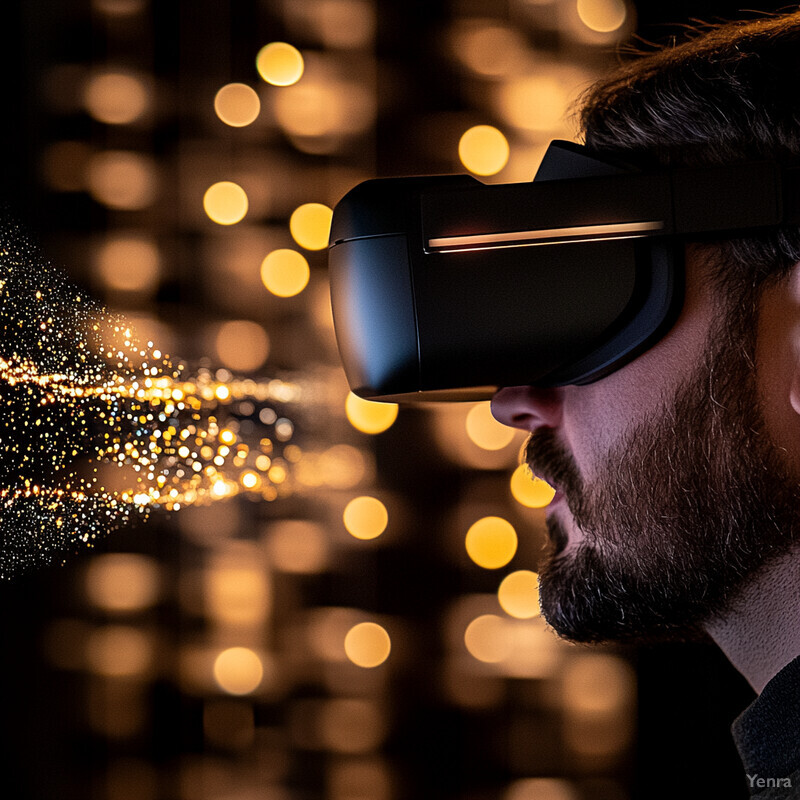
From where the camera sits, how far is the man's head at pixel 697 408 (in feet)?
1.95

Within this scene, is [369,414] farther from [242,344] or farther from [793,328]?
[793,328]

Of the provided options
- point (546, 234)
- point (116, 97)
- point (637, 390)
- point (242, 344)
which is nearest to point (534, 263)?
point (546, 234)

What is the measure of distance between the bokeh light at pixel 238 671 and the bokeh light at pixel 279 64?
89 centimetres

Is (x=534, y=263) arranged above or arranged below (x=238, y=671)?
above

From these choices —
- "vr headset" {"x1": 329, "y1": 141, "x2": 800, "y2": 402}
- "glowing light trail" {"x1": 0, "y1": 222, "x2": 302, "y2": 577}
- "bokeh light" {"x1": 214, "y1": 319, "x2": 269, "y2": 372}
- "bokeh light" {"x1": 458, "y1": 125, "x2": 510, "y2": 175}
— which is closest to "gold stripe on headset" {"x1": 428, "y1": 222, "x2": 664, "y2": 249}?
"vr headset" {"x1": 329, "y1": 141, "x2": 800, "y2": 402}

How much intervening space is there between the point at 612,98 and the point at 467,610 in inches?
38.4

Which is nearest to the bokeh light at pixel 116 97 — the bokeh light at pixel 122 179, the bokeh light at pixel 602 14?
the bokeh light at pixel 122 179

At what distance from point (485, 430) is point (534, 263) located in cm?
87

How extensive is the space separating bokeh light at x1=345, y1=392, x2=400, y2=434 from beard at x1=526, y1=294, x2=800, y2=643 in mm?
695

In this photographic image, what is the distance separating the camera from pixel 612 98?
0.66 meters

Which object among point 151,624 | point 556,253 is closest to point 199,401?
point 151,624

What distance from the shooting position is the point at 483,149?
4.76ft

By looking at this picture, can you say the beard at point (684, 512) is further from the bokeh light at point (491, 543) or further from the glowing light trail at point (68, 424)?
the bokeh light at point (491, 543)

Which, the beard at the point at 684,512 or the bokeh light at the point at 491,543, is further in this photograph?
the bokeh light at the point at 491,543
